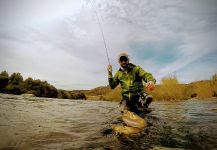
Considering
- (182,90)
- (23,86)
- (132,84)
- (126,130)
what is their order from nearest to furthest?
(126,130)
(132,84)
(182,90)
(23,86)

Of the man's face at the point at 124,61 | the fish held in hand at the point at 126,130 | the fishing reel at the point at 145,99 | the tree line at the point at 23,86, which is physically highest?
the tree line at the point at 23,86

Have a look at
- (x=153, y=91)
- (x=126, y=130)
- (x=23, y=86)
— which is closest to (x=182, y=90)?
(x=153, y=91)

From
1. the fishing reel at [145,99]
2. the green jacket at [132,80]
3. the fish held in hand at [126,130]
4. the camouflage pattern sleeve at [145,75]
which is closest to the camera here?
the fish held in hand at [126,130]

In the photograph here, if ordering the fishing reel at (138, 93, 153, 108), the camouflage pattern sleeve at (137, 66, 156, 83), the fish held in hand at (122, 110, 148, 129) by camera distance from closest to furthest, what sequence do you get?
1. the fish held in hand at (122, 110, 148, 129)
2. the camouflage pattern sleeve at (137, 66, 156, 83)
3. the fishing reel at (138, 93, 153, 108)

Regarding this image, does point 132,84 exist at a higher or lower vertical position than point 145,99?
higher

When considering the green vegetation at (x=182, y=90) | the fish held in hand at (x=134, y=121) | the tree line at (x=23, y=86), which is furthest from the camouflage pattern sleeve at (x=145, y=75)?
the tree line at (x=23, y=86)

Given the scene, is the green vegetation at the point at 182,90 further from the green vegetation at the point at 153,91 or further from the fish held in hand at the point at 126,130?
the fish held in hand at the point at 126,130

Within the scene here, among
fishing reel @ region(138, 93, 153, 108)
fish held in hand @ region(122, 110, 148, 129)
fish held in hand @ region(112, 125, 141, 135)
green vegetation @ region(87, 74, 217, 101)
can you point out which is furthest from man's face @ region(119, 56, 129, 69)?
green vegetation @ region(87, 74, 217, 101)

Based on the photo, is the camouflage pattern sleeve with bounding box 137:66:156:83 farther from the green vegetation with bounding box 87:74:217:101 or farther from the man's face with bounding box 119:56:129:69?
the green vegetation with bounding box 87:74:217:101

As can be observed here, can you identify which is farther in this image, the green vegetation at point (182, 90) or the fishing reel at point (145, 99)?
the green vegetation at point (182, 90)

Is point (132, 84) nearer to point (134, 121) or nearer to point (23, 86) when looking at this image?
point (134, 121)

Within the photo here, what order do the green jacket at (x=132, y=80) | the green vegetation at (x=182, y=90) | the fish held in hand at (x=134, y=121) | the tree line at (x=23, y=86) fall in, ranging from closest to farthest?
the fish held in hand at (x=134, y=121), the green jacket at (x=132, y=80), the green vegetation at (x=182, y=90), the tree line at (x=23, y=86)

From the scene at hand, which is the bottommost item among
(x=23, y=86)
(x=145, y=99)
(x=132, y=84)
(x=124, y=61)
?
(x=145, y=99)

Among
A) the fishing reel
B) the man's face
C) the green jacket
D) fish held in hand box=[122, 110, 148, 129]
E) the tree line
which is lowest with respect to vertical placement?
fish held in hand box=[122, 110, 148, 129]
